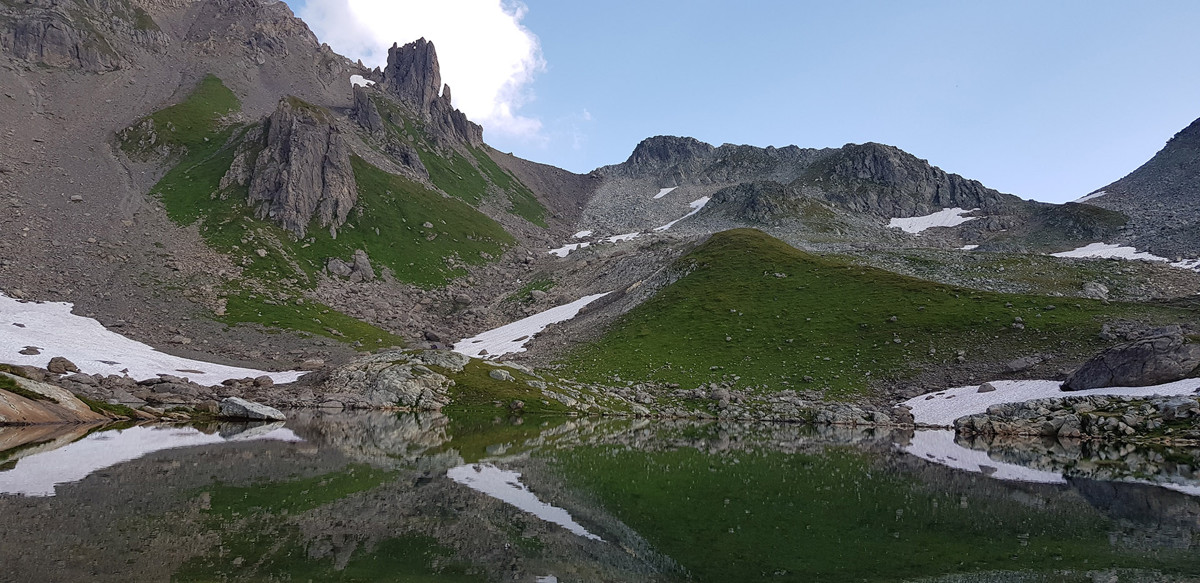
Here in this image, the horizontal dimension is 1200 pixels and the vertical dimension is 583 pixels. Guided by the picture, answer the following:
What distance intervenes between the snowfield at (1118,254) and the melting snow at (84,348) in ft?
476

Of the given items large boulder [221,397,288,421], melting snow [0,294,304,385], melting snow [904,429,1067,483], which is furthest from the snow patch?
melting snow [0,294,304,385]

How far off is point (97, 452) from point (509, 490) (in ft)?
72.9

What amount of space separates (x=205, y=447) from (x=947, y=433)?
58.4 m

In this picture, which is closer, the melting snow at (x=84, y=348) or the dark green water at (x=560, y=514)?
the dark green water at (x=560, y=514)

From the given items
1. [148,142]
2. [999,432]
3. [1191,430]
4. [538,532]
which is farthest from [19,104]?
[1191,430]

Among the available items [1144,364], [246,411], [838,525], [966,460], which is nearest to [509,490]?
[838,525]

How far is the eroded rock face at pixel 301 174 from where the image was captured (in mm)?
128125

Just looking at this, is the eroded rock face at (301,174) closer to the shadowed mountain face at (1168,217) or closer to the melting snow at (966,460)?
the melting snow at (966,460)

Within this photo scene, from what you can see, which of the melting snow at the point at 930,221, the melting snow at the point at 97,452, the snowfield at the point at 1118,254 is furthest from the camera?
the melting snow at the point at 930,221

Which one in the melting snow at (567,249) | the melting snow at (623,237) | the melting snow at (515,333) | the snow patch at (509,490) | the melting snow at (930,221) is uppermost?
the melting snow at (623,237)

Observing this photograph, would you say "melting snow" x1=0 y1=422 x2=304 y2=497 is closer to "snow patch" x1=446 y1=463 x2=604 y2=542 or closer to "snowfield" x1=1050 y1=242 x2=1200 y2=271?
"snow patch" x1=446 y1=463 x2=604 y2=542

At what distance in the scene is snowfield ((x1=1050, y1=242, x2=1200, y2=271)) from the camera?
118625 millimetres

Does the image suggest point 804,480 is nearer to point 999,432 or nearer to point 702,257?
point 999,432

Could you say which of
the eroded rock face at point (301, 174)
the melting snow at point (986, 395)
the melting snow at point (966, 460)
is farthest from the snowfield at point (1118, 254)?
the eroded rock face at point (301, 174)
